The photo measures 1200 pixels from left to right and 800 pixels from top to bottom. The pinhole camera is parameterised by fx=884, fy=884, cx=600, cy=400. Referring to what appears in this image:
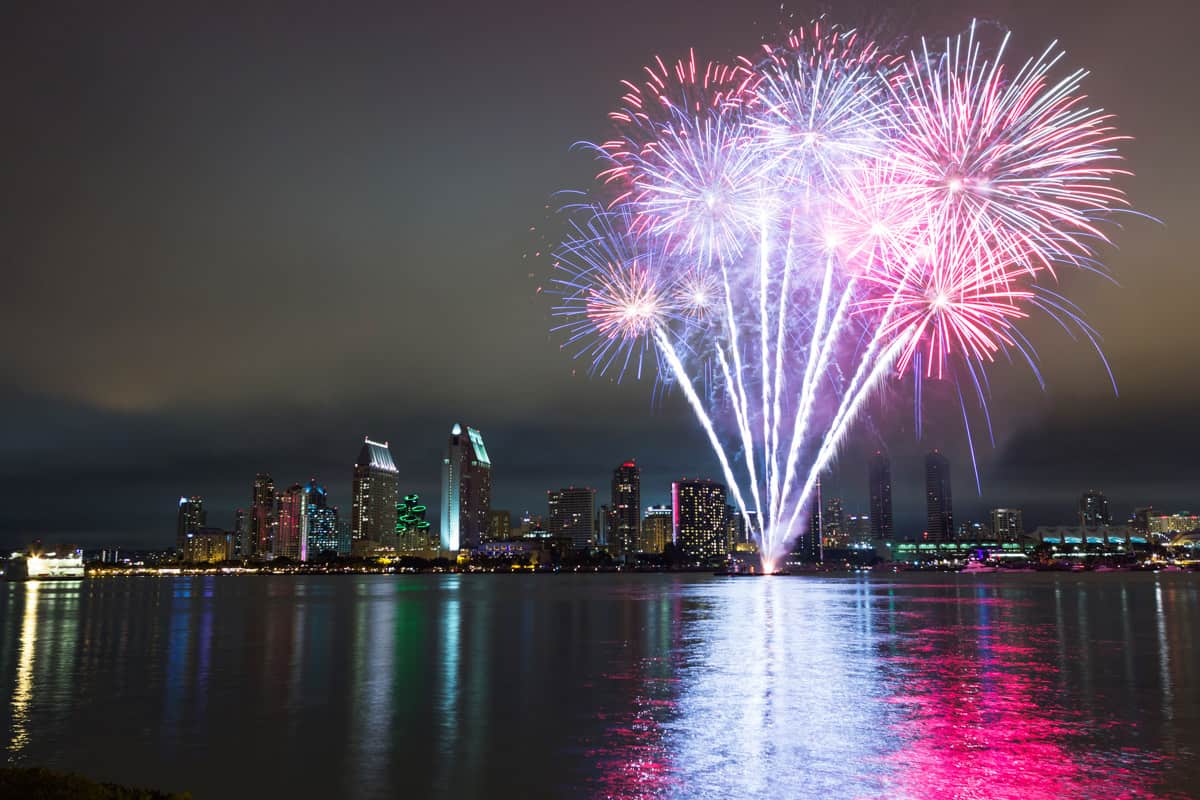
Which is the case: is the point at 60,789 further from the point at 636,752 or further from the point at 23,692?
the point at 23,692

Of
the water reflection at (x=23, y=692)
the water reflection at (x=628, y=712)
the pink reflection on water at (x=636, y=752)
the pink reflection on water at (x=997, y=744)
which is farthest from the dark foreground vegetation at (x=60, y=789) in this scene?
the pink reflection on water at (x=997, y=744)

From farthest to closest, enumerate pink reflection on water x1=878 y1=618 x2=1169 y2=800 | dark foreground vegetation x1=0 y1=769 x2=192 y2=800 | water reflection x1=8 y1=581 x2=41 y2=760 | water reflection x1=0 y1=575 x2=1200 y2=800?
water reflection x1=8 y1=581 x2=41 y2=760 < water reflection x1=0 y1=575 x2=1200 y2=800 < pink reflection on water x1=878 y1=618 x2=1169 y2=800 < dark foreground vegetation x1=0 y1=769 x2=192 y2=800

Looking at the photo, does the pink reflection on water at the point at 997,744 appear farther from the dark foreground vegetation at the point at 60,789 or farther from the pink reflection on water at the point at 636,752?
the dark foreground vegetation at the point at 60,789

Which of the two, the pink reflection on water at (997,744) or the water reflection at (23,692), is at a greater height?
the pink reflection on water at (997,744)

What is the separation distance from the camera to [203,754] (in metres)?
16.8

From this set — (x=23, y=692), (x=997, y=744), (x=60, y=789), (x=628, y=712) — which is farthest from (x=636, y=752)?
(x=23, y=692)

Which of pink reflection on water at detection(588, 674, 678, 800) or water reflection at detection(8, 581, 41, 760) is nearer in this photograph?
pink reflection on water at detection(588, 674, 678, 800)

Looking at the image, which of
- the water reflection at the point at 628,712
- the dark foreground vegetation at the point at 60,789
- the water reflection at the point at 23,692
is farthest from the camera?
the water reflection at the point at 23,692

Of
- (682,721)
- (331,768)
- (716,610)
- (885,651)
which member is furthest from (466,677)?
(716,610)

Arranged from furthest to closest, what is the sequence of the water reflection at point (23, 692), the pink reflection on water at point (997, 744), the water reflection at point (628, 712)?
the water reflection at point (23, 692), the water reflection at point (628, 712), the pink reflection on water at point (997, 744)

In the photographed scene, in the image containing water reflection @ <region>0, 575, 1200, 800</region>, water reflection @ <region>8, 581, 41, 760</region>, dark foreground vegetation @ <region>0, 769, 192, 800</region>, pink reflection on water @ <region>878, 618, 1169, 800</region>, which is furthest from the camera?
water reflection @ <region>8, 581, 41, 760</region>

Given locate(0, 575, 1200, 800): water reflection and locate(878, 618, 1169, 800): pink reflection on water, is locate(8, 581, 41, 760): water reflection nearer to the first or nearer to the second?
locate(0, 575, 1200, 800): water reflection

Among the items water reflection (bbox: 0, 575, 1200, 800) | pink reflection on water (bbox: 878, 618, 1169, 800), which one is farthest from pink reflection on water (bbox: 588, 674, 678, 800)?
pink reflection on water (bbox: 878, 618, 1169, 800)

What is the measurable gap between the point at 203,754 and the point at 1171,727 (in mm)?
19638
